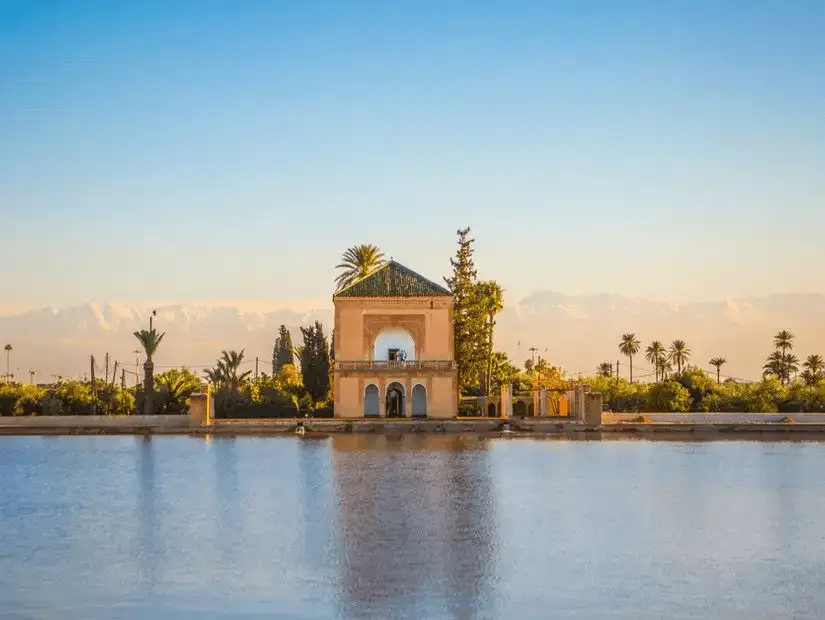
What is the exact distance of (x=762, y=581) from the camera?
592 inches

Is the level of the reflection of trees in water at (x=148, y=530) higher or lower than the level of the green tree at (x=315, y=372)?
lower

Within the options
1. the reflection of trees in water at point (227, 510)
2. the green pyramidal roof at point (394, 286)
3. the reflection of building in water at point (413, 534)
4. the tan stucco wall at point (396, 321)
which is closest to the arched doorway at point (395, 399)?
the tan stucco wall at point (396, 321)

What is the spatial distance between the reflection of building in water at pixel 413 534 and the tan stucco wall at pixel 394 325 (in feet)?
49.2

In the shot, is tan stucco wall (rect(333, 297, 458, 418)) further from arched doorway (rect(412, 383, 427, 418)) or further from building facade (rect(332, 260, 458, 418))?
arched doorway (rect(412, 383, 427, 418))

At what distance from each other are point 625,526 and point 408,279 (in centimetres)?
3172

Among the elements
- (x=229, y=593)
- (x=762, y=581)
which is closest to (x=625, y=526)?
(x=762, y=581)

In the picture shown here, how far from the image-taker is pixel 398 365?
49.8 meters

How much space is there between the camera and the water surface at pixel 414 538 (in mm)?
13852

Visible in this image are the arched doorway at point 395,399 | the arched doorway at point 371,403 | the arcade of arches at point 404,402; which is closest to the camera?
the arcade of arches at point 404,402

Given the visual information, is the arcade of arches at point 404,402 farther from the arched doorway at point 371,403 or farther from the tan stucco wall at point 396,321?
the tan stucco wall at point 396,321

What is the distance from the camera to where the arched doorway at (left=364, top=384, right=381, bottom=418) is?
50.8 m

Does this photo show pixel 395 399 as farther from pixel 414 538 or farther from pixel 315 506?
pixel 414 538

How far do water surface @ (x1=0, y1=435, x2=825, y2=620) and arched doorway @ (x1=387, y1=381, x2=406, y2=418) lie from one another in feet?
57.8

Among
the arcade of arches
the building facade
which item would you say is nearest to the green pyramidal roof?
the building facade
